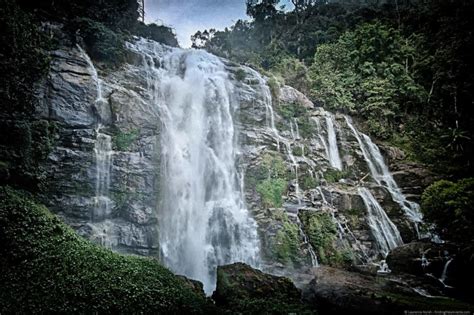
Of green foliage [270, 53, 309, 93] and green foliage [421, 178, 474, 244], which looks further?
green foliage [270, 53, 309, 93]

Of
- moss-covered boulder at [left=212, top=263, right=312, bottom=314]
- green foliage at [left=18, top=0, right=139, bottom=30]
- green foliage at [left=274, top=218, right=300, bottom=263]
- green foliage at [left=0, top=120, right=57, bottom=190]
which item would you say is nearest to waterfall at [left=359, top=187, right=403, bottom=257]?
green foliage at [left=274, top=218, right=300, bottom=263]

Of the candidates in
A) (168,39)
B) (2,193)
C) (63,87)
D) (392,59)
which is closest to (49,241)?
(2,193)

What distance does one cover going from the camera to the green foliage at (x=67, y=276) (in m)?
6.79

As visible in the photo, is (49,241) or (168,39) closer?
(49,241)

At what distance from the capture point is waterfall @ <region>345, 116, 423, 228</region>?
15.8m

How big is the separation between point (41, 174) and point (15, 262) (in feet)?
14.7

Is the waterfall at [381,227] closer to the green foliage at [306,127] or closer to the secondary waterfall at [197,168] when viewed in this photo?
the green foliage at [306,127]

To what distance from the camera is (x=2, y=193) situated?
8273 millimetres

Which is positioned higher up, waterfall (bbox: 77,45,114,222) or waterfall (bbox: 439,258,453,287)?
waterfall (bbox: 77,45,114,222)

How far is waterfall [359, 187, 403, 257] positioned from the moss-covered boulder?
7527 mm

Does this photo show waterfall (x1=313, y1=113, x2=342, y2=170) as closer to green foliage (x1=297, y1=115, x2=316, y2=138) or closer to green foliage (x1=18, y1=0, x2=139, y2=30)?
green foliage (x1=297, y1=115, x2=316, y2=138)

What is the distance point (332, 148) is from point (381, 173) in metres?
2.99

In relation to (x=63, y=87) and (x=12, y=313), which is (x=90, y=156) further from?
(x=12, y=313)

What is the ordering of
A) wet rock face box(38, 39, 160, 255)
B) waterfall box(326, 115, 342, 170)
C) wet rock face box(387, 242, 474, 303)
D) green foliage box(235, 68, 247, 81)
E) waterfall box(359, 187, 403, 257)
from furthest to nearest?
green foliage box(235, 68, 247, 81) < waterfall box(326, 115, 342, 170) < waterfall box(359, 187, 403, 257) < wet rock face box(38, 39, 160, 255) < wet rock face box(387, 242, 474, 303)
